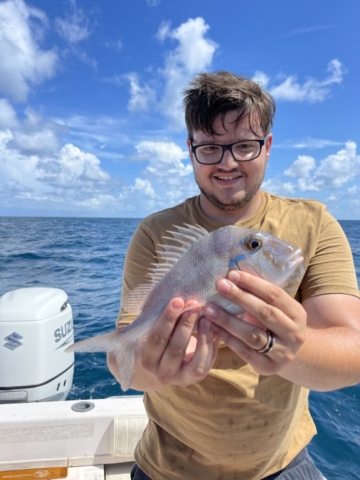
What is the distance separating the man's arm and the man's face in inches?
33.3

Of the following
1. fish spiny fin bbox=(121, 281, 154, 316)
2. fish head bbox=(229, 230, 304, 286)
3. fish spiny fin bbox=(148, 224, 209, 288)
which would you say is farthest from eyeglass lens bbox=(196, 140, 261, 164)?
fish spiny fin bbox=(121, 281, 154, 316)

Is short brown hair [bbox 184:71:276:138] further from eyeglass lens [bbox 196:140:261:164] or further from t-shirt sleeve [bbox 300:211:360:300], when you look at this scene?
t-shirt sleeve [bbox 300:211:360:300]

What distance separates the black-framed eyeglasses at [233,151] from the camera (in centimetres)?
247

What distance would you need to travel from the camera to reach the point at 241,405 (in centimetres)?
224

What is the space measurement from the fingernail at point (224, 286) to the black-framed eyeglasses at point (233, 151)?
107cm

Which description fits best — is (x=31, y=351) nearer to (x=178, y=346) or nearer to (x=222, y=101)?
(x=178, y=346)

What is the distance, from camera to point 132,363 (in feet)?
6.65

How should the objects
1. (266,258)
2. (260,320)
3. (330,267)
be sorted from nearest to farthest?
(260,320) < (266,258) < (330,267)

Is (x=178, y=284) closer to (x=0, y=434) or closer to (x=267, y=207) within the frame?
(x=267, y=207)

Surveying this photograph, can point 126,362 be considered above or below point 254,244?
below

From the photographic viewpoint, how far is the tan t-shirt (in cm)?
225

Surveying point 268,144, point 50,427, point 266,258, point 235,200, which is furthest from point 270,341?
point 50,427

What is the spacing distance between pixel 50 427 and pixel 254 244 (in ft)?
11.0

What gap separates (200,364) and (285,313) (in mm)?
492
